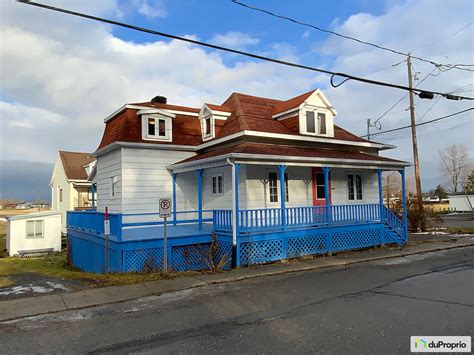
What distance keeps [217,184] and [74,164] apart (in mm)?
20709

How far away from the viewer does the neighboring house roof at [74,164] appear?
30.8 metres

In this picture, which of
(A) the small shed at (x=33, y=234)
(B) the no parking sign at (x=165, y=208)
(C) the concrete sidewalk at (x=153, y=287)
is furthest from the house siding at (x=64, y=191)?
(C) the concrete sidewalk at (x=153, y=287)

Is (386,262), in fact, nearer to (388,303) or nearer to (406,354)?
(388,303)

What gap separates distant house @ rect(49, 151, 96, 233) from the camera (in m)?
30.5

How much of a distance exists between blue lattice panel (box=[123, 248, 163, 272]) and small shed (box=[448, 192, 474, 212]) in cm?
5624

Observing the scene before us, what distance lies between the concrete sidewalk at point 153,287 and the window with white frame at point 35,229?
17239 millimetres

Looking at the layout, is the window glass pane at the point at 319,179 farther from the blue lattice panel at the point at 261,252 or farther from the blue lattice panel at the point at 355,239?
the blue lattice panel at the point at 261,252

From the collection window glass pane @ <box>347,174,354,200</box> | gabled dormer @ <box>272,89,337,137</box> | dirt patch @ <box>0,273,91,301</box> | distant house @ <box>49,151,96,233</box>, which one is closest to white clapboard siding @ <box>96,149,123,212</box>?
dirt patch @ <box>0,273,91,301</box>

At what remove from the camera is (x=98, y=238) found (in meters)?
13.5

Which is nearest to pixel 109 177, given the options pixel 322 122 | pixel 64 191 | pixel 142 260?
pixel 142 260

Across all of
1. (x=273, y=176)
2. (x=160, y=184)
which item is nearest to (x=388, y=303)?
(x=273, y=176)

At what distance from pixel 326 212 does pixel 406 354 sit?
1019cm

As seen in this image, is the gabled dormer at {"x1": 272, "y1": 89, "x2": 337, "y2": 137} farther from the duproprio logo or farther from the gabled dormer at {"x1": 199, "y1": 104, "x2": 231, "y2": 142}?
the duproprio logo

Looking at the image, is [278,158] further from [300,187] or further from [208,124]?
[208,124]
